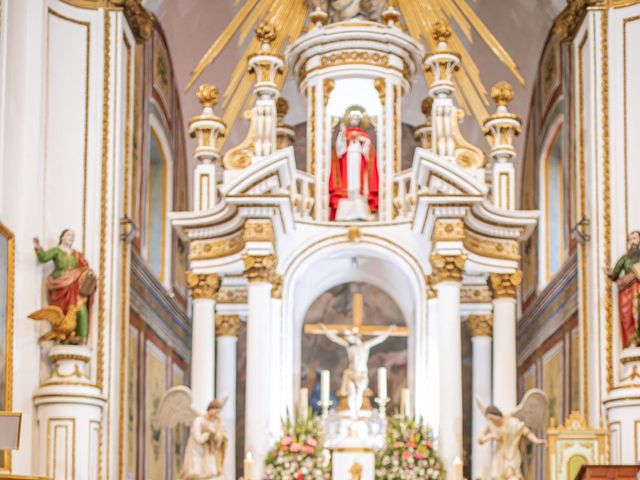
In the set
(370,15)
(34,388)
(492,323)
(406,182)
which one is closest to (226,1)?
(370,15)

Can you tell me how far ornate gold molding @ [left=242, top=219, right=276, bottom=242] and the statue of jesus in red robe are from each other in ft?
4.73

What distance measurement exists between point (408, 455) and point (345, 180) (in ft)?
13.1

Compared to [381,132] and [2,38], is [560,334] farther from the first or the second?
[2,38]

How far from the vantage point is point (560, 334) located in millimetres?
22312

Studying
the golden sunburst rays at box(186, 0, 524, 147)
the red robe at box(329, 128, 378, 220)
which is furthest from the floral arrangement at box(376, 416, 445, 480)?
the golden sunburst rays at box(186, 0, 524, 147)

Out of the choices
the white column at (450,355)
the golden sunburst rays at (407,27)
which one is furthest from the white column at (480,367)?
the golden sunburst rays at (407,27)

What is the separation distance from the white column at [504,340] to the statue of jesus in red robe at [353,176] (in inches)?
80.4

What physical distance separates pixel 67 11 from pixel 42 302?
12.4 ft

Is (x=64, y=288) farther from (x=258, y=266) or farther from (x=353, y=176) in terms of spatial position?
(x=353, y=176)

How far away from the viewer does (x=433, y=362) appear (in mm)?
20766

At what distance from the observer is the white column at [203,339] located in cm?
2034

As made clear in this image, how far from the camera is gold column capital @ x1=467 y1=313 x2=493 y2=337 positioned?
21766 mm

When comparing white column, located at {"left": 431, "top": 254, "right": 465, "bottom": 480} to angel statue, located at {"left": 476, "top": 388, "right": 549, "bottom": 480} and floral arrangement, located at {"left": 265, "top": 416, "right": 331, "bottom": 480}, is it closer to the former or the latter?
angel statue, located at {"left": 476, "top": 388, "right": 549, "bottom": 480}

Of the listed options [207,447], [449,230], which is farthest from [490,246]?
[207,447]
